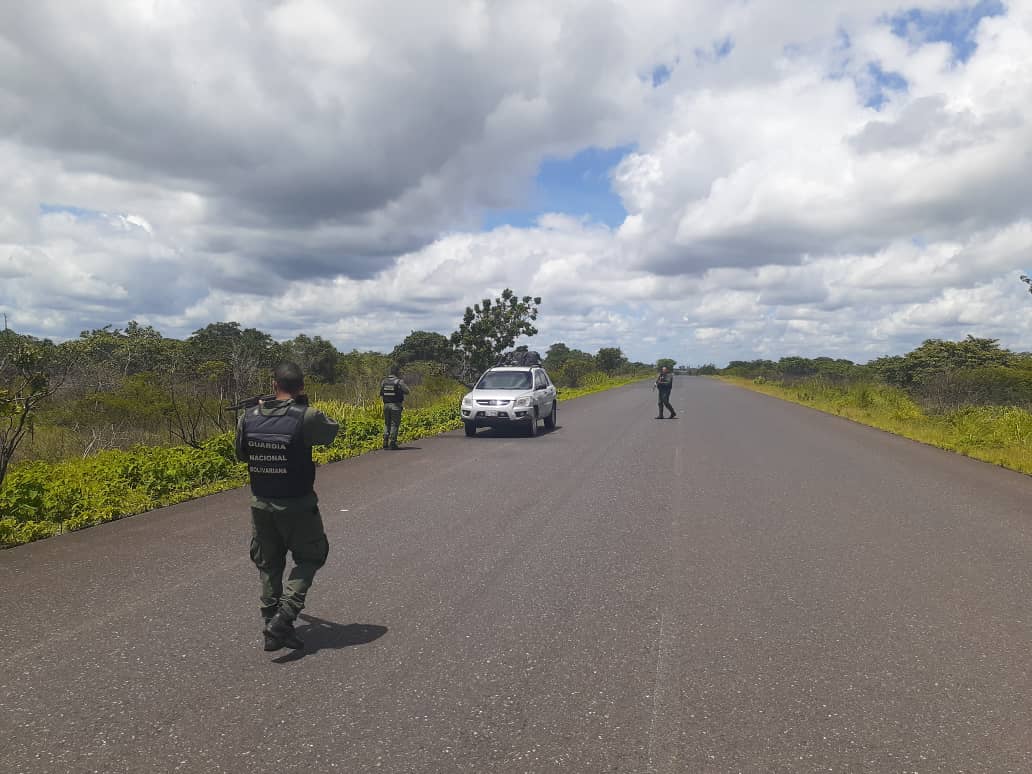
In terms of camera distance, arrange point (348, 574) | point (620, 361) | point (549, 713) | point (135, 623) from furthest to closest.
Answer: point (620, 361), point (348, 574), point (135, 623), point (549, 713)

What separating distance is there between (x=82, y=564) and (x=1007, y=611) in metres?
7.58

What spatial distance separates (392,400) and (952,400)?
1927 cm

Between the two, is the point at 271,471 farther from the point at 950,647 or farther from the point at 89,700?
the point at 950,647

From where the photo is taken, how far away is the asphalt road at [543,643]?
3.15 m

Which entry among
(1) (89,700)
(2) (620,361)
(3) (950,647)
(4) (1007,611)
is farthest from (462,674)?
(2) (620,361)

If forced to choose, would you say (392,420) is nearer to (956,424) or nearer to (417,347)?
(956,424)

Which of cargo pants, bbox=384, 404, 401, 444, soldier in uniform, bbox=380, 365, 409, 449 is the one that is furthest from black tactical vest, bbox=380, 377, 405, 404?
cargo pants, bbox=384, 404, 401, 444

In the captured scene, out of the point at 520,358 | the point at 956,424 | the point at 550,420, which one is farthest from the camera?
the point at 520,358

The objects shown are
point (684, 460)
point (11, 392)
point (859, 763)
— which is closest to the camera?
point (859, 763)

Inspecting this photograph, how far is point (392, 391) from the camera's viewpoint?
47.0 ft

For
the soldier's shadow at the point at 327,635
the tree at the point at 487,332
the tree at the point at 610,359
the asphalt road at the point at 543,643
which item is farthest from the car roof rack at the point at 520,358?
the tree at the point at 610,359

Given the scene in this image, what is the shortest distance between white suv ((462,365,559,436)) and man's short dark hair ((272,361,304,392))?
41.0 feet

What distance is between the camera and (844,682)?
3820 mm

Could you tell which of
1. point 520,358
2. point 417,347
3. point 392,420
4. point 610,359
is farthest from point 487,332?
point 610,359
